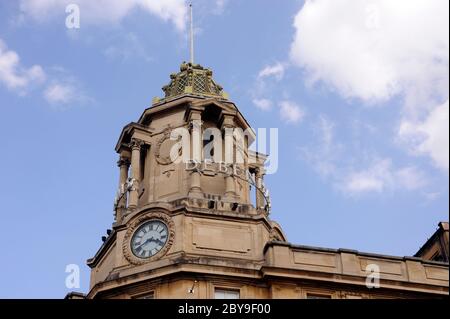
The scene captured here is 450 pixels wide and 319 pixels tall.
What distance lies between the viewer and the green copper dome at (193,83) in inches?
2188

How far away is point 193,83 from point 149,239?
40.0 feet

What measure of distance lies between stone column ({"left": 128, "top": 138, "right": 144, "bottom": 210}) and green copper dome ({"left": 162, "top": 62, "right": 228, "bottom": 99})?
4.31 metres

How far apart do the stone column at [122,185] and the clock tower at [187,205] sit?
62 mm

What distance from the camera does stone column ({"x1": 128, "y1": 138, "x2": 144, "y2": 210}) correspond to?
167ft

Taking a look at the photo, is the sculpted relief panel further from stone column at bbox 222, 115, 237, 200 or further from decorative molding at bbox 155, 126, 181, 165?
decorative molding at bbox 155, 126, 181, 165

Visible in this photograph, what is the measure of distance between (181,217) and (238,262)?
12.4 feet

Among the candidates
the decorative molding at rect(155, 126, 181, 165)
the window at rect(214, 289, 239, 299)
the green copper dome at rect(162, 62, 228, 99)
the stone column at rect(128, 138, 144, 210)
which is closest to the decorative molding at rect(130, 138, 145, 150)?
the stone column at rect(128, 138, 144, 210)

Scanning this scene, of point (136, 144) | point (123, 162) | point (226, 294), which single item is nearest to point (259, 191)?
point (136, 144)

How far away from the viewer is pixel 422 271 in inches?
1832

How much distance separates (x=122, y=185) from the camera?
53281mm

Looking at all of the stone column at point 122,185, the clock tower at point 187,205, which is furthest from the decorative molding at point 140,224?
the stone column at point 122,185

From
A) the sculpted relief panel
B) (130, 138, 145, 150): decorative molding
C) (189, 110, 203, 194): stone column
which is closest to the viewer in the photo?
the sculpted relief panel
